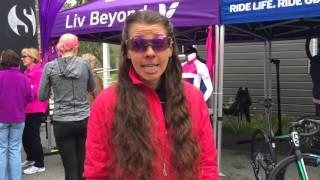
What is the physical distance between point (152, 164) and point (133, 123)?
0.17 meters

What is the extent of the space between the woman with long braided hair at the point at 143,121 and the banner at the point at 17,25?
237 inches

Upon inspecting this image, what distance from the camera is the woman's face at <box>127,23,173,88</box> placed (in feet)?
6.07

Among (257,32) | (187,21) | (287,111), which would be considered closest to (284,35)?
(257,32)

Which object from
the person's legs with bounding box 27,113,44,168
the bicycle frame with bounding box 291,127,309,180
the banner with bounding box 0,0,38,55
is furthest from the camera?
the banner with bounding box 0,0,38,55

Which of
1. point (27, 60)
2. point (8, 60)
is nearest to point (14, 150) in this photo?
point (8, 60)

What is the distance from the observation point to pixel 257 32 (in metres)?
8.03

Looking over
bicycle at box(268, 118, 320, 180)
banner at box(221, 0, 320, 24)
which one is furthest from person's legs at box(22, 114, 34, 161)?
bicycle at box(268, 118, 320, 180)

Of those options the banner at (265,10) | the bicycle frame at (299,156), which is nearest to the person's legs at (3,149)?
the banner at (265,10)

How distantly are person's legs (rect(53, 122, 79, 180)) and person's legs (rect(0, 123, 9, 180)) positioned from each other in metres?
0.88

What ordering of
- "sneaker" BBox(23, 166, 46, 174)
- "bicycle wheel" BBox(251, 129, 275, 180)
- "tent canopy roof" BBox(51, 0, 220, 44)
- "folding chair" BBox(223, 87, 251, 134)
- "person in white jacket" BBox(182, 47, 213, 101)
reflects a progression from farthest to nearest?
"folding chair" BBox(223, 87, 251, 134) < "sneaker" BBox(23, 166, 46, 174) < "person in white jacket" BBox(182, 47, 213, 101) < "tent canopy roof" BBox(51, 0, 220, 44) < "bicycle wheel" BBox(251, 129, 275, 180)

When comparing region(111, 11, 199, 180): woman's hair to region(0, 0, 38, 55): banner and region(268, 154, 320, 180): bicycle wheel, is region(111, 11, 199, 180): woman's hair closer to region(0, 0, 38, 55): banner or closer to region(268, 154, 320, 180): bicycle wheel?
Result: region(268, 154, 320, 180): bicycle wheel

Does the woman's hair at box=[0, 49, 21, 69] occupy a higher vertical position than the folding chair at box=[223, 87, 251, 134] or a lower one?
higher

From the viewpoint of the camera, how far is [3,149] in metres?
5.58

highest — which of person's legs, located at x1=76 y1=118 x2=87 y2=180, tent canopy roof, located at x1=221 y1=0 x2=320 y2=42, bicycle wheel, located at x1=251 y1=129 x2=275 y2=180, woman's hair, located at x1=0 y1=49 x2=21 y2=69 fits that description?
tent canopy roof, located at x1=221 y1=0 x2=320 y2=42
